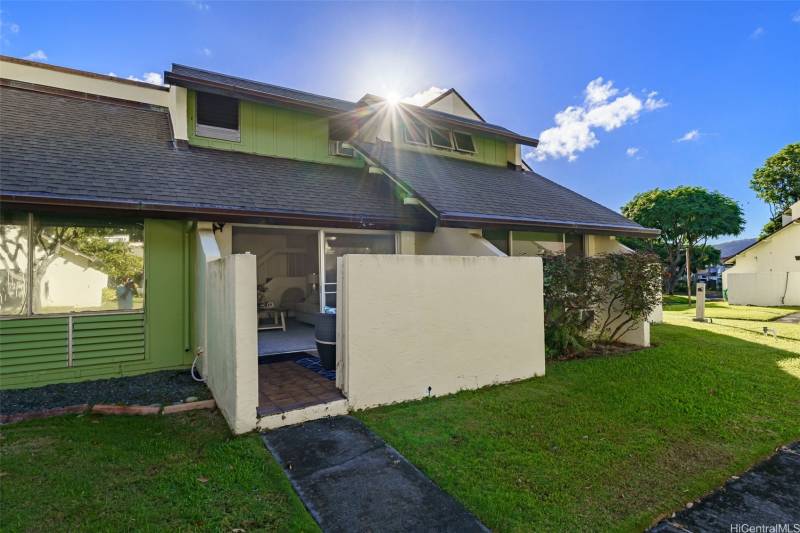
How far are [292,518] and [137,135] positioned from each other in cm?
853

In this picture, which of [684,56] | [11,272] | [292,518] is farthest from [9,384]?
[684,56]

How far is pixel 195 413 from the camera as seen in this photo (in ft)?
16.1

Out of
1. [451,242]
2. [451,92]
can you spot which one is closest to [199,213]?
[451,242]

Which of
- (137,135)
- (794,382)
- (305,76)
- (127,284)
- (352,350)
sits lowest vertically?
(794,382)

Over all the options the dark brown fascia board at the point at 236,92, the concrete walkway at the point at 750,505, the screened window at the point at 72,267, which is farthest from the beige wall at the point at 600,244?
the screened window at the point at 72,267

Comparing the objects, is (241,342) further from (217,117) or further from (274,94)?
(274,94)

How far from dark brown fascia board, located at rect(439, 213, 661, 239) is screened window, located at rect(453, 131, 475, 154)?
4.66m

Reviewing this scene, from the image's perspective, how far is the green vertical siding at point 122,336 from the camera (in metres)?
5.57

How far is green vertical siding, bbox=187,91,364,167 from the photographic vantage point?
8.67 metres

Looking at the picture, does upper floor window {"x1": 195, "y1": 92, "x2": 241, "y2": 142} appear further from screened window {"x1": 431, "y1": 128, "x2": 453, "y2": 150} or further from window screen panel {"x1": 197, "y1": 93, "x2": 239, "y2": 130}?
screened window {"x1": 431, "y1": 128, "x2": 453, "y2": 150}

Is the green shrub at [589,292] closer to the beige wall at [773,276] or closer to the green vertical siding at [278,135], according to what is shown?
Answer: the green vertical siding at [278,135]

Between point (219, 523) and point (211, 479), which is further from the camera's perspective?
point (211, 479)

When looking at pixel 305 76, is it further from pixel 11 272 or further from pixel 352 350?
pixel 352 350

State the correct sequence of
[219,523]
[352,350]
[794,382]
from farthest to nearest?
[794,382]
[352,350]
[219,523]
